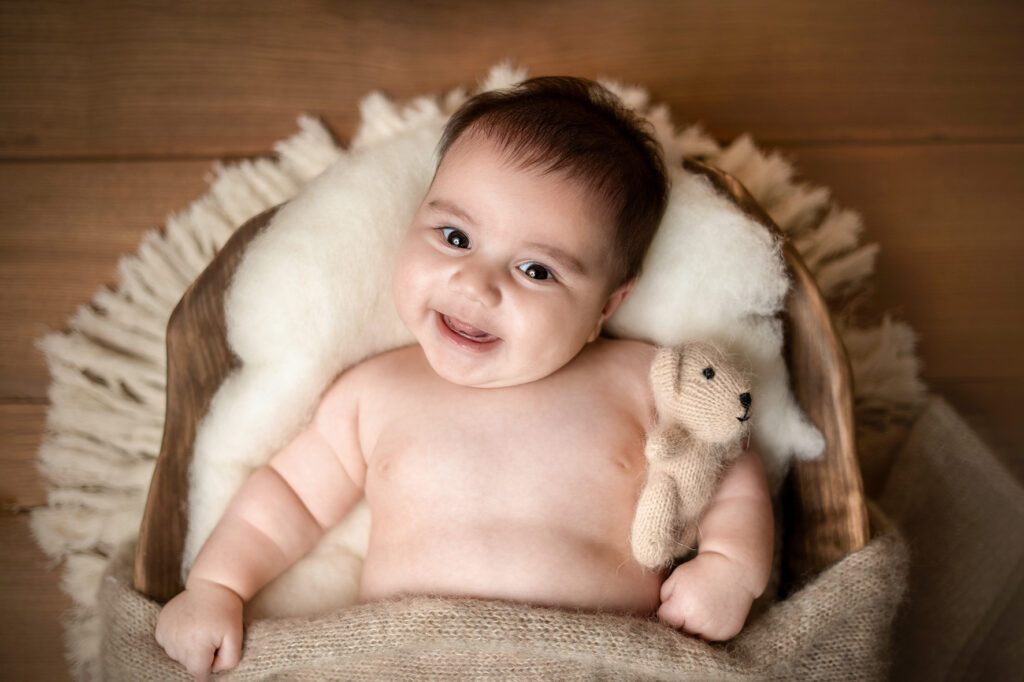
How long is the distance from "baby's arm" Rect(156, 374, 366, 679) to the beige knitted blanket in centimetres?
2

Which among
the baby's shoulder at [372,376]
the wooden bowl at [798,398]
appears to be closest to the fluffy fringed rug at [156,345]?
the wooden bowl at [798,398]

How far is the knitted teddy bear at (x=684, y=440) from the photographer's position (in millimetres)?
800

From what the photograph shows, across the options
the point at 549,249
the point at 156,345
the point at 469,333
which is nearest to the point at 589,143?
the point at 549,249

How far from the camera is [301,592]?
3.06 ft

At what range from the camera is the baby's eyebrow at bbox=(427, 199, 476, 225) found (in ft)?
2.68

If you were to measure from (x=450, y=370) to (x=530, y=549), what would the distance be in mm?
203

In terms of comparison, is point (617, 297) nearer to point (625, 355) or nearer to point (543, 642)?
point (625, 355)

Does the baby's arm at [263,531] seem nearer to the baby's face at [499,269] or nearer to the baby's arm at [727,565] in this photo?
the baby's face at [499,269]

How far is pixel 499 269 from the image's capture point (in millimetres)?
807

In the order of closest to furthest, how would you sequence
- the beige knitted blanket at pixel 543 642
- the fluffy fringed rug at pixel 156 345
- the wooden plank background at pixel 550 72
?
the beige knitted blanket at pixel 543 642 → the fluffy fringed rug at pixel 156 345 → the wooden plank background at pixel 550 72

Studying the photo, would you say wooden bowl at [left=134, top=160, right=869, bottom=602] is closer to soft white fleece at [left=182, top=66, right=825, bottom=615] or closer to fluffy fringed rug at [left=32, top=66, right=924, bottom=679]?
soft white fleece at [left=182, top=66, right=825, bottom=615]

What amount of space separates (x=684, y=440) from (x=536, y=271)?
23 cm

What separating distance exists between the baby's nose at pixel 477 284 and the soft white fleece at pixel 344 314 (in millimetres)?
203

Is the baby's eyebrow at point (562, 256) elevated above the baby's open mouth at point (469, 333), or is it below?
above
